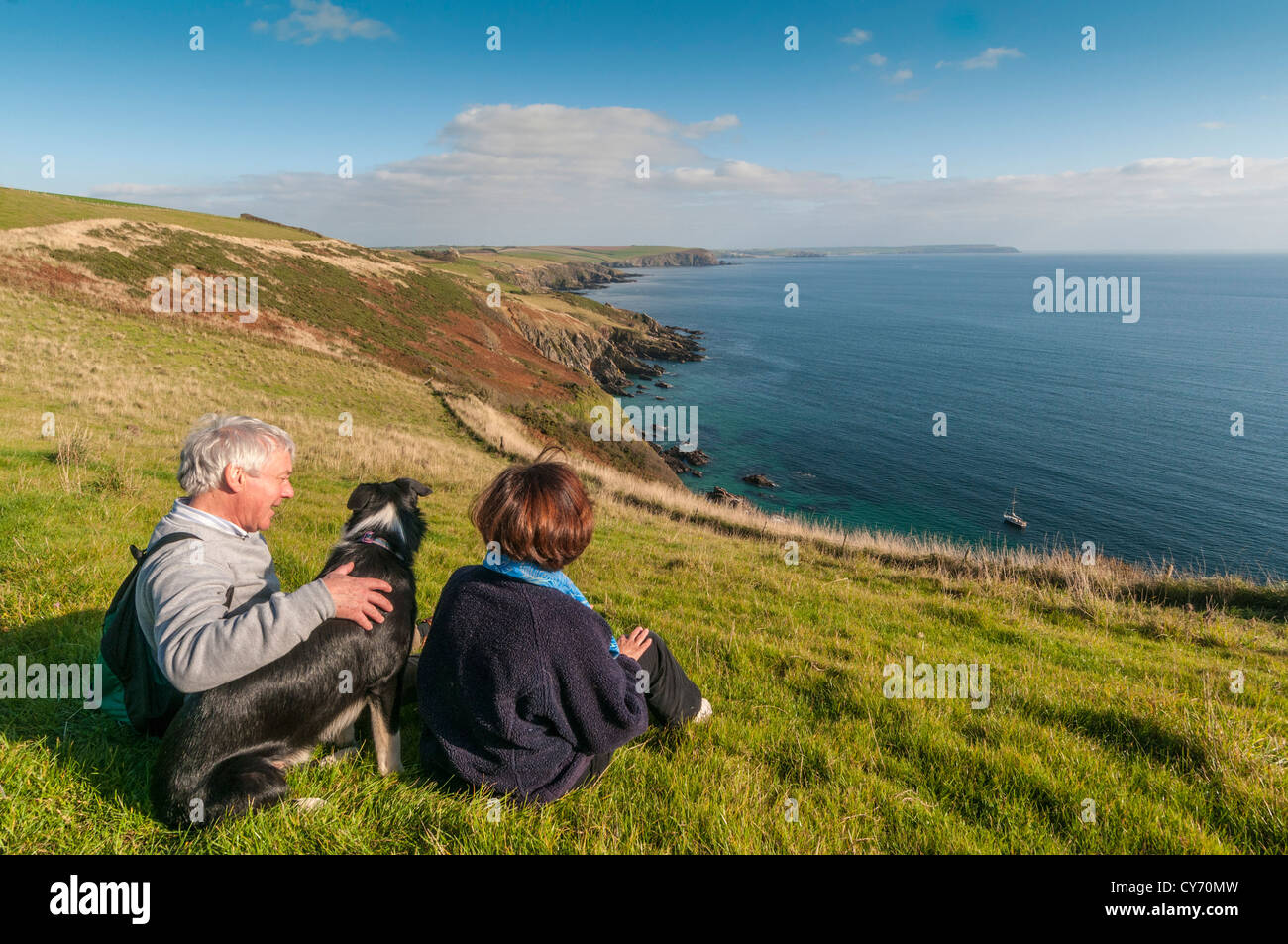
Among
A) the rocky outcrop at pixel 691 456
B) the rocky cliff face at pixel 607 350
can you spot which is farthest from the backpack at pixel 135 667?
the rocky cliff face at pixel 607 350

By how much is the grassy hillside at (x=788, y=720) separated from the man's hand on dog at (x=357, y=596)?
876mm

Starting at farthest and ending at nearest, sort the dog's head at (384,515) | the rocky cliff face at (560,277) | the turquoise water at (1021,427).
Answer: the rocky cliff face at (560,277) < the turquoise water at (1021,427) < the dog's head at (384,515)

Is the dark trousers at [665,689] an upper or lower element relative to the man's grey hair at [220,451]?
lower

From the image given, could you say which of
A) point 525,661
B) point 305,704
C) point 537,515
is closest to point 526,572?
→ point 537,515

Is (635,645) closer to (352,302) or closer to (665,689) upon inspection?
(665,689)

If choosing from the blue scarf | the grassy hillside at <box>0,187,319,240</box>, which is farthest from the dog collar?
the grassy hillside at <box>0,187,319,240</box>

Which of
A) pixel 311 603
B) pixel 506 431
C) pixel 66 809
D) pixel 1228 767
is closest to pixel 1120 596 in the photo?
pixel 1228 767

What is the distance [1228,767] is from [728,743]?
2.99 m

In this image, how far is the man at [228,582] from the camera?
2535 mm

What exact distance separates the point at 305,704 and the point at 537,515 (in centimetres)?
161

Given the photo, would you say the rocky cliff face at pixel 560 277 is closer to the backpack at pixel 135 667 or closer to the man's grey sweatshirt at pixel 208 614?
the backpack at pixel 135 667

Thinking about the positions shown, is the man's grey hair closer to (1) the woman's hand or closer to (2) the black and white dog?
(2) the black and white dog

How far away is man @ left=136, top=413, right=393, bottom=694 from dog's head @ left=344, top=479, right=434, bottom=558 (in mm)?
407

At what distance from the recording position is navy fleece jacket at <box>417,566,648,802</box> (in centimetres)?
277
